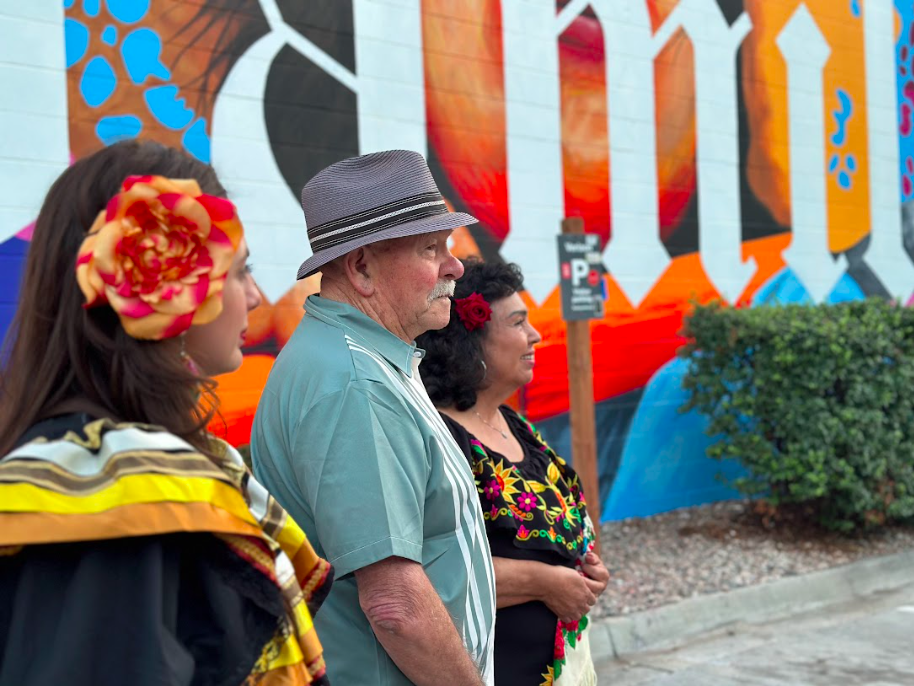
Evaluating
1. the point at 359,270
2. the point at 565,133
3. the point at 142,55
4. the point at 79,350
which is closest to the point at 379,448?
the point at 359,270

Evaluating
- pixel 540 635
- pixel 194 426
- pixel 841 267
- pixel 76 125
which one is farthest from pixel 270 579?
pixel 841 267

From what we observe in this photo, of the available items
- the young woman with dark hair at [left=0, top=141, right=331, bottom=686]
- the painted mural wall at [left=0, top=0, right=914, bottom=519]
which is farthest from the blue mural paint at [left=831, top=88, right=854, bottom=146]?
the young woman with dark hair at [left=0, top=141, right=331, bottom=686]

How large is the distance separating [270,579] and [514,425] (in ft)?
6.57

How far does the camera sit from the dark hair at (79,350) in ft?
4.59

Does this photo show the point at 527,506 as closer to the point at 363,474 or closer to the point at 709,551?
the point at 363,474

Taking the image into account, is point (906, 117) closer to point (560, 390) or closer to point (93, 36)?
point (560, 390)

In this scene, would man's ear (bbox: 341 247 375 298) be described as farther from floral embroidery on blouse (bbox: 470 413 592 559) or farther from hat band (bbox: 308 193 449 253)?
floral embroidery on blouse (bbox: 470 413 592 559)

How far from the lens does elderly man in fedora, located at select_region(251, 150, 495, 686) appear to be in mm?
1998

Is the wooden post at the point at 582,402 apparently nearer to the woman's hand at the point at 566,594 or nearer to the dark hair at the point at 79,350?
the woman's hand at the point at 566,594

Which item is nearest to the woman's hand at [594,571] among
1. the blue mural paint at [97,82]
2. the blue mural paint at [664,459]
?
the blue mural paint at [97,82]

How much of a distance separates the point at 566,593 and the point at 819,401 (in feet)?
16.0

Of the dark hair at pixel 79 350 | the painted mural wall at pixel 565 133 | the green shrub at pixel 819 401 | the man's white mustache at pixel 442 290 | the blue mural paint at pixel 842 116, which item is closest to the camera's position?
the dark hair at pixel 79 350

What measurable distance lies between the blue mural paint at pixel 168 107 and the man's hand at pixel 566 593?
3.83 meters

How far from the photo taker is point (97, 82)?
5.45 metres
